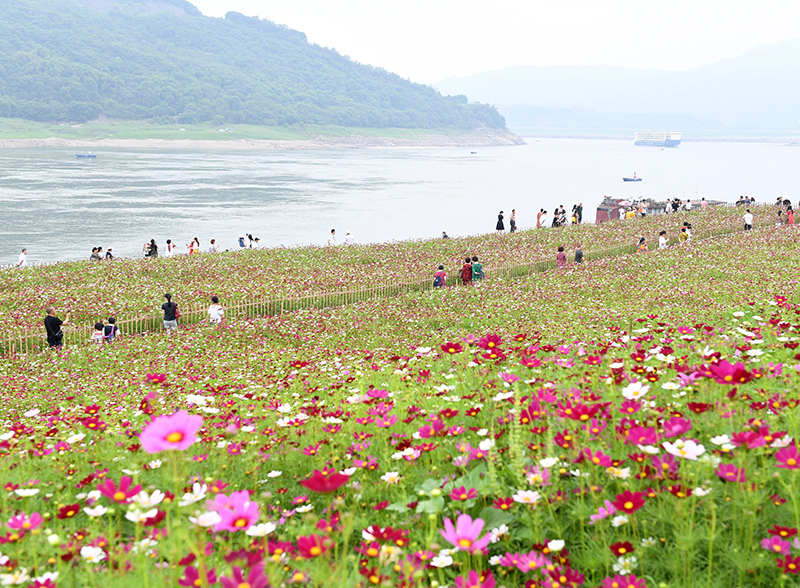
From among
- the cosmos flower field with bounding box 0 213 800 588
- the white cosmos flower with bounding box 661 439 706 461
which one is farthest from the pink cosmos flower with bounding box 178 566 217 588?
the white cosmos flower with bounding box 661 439 706 461

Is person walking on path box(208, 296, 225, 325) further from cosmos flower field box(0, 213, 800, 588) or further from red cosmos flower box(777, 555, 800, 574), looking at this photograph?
red cosmos flower box(777, 555, 800, 574)

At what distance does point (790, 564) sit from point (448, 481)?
1791 millimetres

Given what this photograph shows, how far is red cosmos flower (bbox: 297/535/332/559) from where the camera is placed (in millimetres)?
2324

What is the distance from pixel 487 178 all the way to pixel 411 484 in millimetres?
128926

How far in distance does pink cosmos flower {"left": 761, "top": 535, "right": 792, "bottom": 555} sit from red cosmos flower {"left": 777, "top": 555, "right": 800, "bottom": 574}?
3 centimetres

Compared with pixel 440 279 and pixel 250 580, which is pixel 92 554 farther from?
pixel 440 279

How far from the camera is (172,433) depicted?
2168 mm

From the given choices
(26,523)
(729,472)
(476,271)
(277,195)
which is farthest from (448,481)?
(277,195)

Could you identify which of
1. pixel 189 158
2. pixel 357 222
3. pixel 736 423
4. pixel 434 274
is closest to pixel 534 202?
pixel 357 222

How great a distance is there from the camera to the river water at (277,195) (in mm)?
59406

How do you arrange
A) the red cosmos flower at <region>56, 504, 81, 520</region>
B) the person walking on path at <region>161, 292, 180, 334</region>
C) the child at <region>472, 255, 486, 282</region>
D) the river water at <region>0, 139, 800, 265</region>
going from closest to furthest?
the red cosmos flower at <region>56, 504, 81, 520</region>, the person walking on path at <region>161, 292, 180, 334</region>, the child at <region>472, 255, 486, 282</region>, the river water at <region>0, 139, 800, 265</region>

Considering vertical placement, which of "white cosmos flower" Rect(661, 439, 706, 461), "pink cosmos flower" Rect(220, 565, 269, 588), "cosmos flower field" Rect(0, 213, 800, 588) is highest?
"pink cosmos flower" Rect(220, 565, 269, 588)

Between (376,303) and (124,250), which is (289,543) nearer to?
(376,303)

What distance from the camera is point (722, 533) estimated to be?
3279 millimetres
